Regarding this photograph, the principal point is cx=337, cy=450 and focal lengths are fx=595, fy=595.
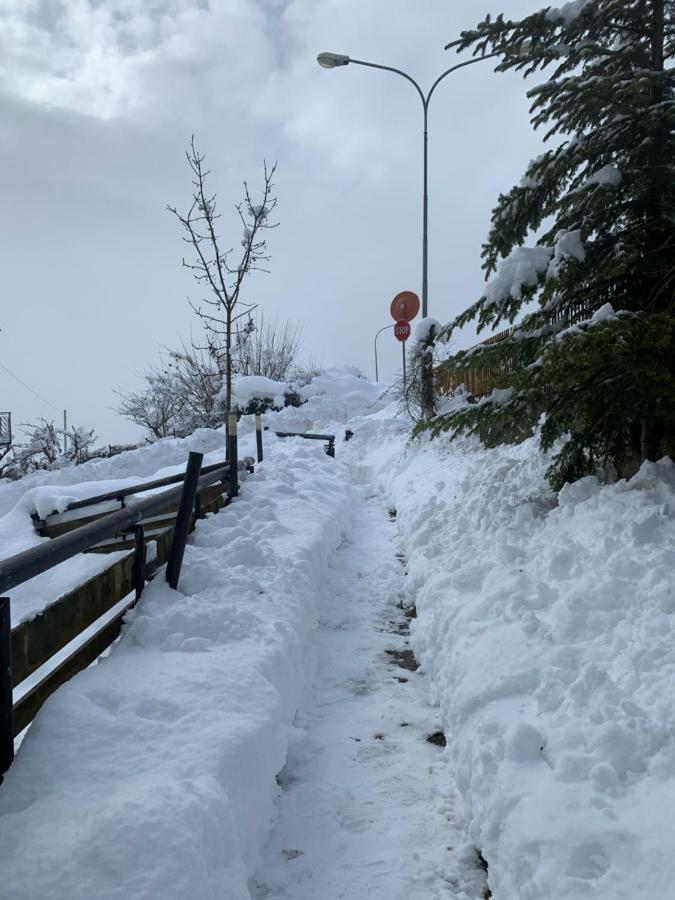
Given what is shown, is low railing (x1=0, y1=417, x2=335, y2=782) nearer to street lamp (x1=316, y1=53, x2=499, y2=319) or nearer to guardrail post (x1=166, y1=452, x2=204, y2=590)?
guardrail post (x1=166, y1=452, x2=204, y2=590)

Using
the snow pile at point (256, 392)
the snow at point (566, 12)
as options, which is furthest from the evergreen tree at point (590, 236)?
the snow pile at point (256, 392)

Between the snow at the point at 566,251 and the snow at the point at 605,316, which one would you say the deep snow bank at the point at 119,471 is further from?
the snow at the point at 566,251

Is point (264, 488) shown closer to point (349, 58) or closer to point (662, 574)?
point (662, 574)

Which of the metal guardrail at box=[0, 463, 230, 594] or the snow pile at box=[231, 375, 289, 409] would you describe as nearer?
the metal guardrail at box=[0, 463, 230, 594]

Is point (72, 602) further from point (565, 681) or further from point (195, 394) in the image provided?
point (195, 394)

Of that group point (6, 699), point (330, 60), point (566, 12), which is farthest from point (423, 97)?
point (6, 699)

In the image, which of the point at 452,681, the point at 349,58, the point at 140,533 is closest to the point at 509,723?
the point at 452,681

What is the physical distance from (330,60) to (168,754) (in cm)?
1376

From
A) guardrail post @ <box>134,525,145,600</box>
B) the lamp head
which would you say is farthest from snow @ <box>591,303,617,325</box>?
the lamp head

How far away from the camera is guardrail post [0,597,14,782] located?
2.39 metres

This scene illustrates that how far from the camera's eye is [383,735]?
3623 mm

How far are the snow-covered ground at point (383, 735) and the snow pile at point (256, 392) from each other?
20.1 meters

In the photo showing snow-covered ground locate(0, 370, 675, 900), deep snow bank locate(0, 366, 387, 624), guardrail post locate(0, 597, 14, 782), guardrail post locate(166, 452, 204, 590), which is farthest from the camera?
deep snow bank locate(0, 366, 387, 624)

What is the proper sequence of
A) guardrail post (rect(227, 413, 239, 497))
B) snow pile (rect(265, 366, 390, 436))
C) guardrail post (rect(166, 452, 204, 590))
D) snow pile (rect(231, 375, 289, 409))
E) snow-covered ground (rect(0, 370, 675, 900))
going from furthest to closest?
snow pile (rect(231, 375, 289, 409))
snow pile (rect(265, 366, 390, 436))
guardrail post (rect(227, 413, 239, 497))
guardrail post (rect(166, 452, 204, 590))
snow-covered ground (rect(0, 370, 675, 900))
